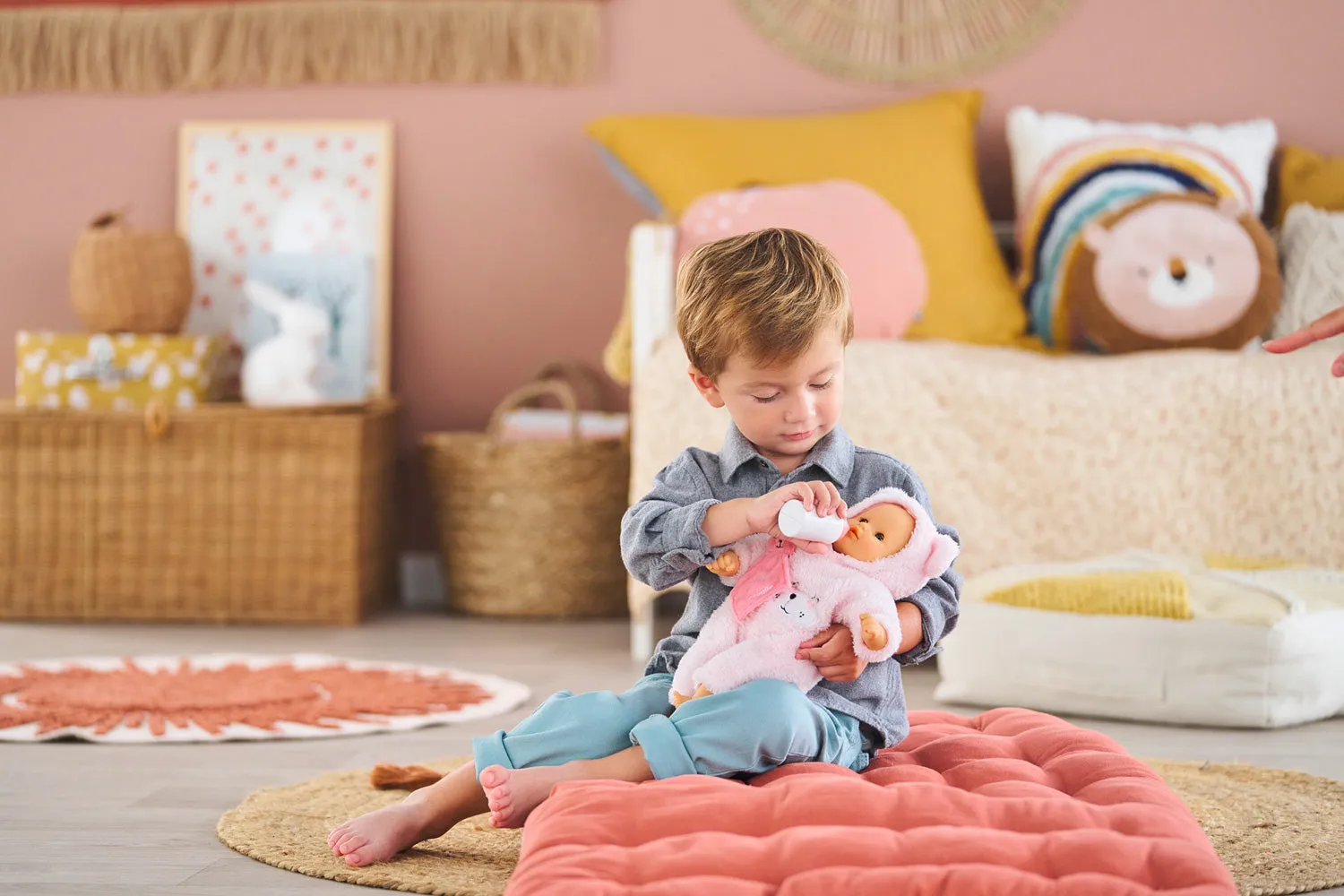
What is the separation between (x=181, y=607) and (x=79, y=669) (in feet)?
1.90

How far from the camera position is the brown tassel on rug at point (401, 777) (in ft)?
4.86

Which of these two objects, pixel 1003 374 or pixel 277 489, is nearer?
pixel 1003 374

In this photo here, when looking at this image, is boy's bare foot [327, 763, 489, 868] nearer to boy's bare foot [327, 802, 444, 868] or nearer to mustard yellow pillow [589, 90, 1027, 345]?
boy's bare foot [327, 802, 444, 868]

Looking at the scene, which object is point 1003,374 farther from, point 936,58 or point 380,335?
point 380,335

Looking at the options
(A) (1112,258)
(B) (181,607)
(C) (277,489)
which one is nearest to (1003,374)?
(A) (1112,258)

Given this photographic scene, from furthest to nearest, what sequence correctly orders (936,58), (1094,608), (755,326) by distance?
(936,58)
(1094,608)
(755,326)

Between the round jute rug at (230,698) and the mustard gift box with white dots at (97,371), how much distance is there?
2.27ft

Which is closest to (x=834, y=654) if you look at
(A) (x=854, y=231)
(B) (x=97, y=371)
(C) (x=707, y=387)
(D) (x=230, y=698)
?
(C) (x=707, y=387)

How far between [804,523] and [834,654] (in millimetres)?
129

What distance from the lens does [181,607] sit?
2771mm

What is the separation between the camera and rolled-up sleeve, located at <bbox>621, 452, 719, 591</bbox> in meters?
1.24

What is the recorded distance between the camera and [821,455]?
4.26 feet

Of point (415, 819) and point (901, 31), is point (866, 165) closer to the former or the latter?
point (901, 31)

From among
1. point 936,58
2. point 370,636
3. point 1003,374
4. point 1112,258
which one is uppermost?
point 936,58
